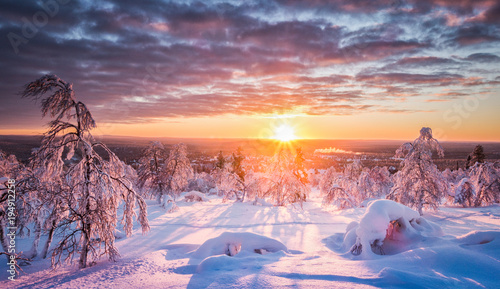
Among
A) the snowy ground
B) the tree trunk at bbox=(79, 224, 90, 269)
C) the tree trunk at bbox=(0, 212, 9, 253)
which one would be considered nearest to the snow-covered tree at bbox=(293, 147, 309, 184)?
the snowy ground

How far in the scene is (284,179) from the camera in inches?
917

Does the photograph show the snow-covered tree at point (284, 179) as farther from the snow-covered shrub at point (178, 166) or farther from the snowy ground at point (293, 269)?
the snow-covered shrub at point (178, 166)

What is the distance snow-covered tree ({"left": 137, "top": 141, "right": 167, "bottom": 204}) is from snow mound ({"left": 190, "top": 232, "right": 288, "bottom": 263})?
62.7 feet

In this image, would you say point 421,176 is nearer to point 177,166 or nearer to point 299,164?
point 299,164

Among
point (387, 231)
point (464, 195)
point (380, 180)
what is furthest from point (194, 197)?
point (380, 180)

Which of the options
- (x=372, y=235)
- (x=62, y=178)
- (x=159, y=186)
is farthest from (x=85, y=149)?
(x=159, y=186)

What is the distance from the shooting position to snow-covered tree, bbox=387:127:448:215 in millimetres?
17484

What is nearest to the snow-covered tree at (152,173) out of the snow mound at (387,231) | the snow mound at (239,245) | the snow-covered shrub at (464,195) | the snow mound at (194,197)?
the snow mound at (194,197)

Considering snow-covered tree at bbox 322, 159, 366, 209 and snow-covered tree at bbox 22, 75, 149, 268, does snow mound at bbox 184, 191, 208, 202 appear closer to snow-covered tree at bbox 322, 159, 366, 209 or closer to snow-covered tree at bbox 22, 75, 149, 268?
snow-covered tree at bbox 322, 159, 366, 209

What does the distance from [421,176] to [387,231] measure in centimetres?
1077

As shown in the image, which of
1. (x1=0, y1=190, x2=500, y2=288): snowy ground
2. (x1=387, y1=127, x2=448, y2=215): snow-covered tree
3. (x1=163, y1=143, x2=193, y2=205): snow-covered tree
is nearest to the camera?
(x1=0, y1=190, x2=500, y2=288): snowy ground

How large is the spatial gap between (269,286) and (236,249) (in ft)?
14.6

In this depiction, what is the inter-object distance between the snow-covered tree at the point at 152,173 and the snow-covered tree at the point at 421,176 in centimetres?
2471

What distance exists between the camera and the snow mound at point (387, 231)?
930cm
